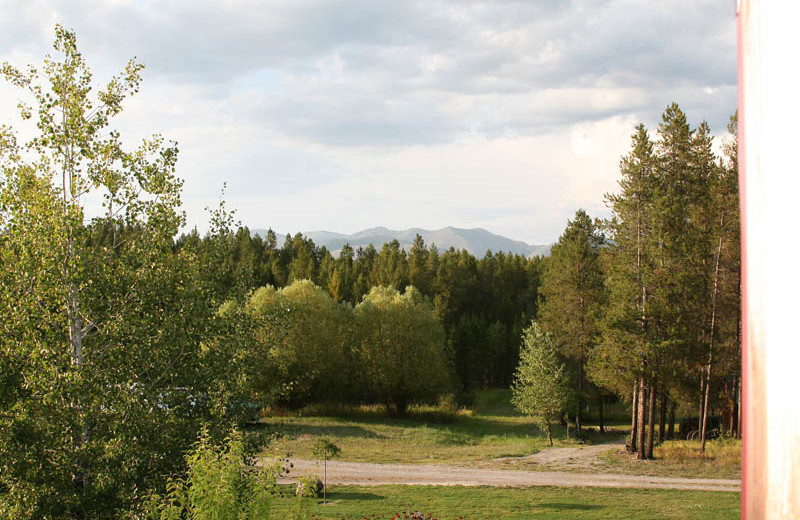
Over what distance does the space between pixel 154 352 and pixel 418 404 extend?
45396 mm

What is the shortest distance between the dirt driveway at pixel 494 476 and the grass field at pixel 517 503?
56.2 inches

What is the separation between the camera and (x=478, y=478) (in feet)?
85.2

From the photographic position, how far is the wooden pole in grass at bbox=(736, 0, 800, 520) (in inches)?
32.2

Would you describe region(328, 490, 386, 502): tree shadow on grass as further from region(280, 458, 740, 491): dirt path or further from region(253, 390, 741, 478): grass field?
region(253, 390, 741, 478): grass field

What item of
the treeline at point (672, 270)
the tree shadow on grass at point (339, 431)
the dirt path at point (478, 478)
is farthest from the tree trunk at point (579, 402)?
the dirt path at point (478, 478)

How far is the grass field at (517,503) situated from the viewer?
60.2ft

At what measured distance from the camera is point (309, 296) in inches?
2037

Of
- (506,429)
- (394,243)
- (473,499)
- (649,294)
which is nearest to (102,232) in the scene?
(473,499)

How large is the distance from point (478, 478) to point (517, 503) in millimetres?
5873

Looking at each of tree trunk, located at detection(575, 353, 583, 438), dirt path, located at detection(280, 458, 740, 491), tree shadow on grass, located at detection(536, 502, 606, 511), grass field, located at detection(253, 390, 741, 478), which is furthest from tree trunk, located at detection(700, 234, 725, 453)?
tree trunk, located at detection(575, 353, 583, 438)

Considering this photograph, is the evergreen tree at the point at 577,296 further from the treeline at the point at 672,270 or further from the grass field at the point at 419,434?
the treeline at the point at 672,270

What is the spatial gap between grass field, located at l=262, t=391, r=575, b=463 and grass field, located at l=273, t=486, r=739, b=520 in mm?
8280

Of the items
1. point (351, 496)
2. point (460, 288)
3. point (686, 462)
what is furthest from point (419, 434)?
point (460, 288)

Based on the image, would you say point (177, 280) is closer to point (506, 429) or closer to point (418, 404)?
point (506, 429)
